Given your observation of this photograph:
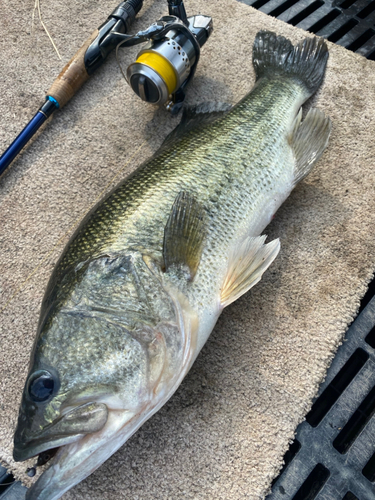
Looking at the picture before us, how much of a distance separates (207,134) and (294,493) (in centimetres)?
169

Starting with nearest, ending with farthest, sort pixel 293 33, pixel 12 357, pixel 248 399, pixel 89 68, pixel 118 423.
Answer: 1. pixel 118 423
2. pixel 248 399
3. pixel 12 357
4. pixel 89 68
5. pixel 293 33

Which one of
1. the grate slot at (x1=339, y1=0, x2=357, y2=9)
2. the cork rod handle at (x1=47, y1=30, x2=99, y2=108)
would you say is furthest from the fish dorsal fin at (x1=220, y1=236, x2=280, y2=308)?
the grate slot at (x1=339, y1=0, x2=357, y2=9)

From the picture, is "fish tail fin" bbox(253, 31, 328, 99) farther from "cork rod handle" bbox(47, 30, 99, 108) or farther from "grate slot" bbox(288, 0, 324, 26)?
"cork rod handle" bbox(47, 30, 99, 108)

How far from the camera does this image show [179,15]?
2.28 m

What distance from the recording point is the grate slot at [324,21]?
2.72 meters

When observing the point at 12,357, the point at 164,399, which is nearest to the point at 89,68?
the point at 12,357

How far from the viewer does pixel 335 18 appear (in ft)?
9.00

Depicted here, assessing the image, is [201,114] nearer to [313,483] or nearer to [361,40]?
[361,40]

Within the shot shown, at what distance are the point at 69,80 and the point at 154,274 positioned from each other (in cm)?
159

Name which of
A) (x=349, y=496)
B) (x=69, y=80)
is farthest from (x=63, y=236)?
(x=349, y=496)

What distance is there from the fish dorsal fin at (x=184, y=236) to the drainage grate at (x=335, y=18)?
1942 millimetres

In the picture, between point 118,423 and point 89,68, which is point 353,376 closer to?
point 118,423

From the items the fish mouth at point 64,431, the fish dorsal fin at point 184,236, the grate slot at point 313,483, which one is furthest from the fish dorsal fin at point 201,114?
the grate slot at point 313,483

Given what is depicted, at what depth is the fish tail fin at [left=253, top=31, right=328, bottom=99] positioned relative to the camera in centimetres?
225
